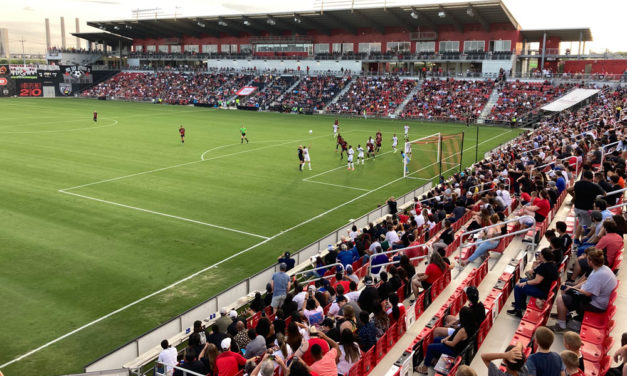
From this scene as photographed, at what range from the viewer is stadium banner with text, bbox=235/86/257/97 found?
84875mm

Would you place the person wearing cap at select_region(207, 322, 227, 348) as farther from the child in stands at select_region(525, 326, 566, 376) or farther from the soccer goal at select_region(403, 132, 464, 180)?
the soccer goal at select_region(403, 132, 464, 180)

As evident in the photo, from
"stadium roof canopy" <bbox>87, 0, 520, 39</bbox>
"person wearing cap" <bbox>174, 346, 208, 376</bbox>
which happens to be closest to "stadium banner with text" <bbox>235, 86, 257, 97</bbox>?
"stadium roof canopy" <bbox>87, 0, 520, 39</bbox>

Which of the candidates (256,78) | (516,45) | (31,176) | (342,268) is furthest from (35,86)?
(342,268)

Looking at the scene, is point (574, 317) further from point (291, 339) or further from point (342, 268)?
point (342, 268)

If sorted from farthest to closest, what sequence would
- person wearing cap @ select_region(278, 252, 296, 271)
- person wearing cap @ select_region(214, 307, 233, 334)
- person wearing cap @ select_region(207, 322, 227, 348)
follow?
person wearing cap @ select_region(278, 252, 296, 271)
person wearing cap @ select_region(214, 307, 233, 334)
person wearing cap @ select_region(207, 322, 227, 348)

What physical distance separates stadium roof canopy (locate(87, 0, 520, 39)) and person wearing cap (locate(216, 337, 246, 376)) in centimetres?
6701

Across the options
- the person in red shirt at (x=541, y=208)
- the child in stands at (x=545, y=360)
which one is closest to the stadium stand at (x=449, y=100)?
the person in red shirt at (x=541, y=208)

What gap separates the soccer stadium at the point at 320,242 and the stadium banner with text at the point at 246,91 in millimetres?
20095

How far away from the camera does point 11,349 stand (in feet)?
41.7

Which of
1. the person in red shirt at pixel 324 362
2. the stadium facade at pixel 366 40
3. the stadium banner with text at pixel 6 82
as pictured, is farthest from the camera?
the stadium banner with text at pixel 6 82

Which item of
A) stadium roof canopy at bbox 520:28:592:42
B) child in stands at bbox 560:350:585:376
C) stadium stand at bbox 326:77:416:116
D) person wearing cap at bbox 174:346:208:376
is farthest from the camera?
stadium stand at bbox 326:77:416:116

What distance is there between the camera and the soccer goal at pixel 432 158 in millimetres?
32719

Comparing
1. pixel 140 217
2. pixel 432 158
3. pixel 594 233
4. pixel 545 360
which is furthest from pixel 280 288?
pixel 432 158

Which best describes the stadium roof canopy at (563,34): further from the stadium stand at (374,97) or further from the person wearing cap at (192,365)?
the person wearing cap at (192,365)
